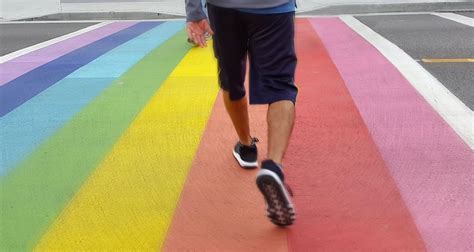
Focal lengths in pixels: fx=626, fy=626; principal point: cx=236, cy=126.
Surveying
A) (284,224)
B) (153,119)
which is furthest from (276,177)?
(153,119)

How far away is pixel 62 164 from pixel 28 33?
838 centimetres

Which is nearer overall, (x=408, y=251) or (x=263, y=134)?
(x=408, y=251)

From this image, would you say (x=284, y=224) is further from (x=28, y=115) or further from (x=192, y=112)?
(x=28, y=115)

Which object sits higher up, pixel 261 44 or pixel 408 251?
pixel 261 44

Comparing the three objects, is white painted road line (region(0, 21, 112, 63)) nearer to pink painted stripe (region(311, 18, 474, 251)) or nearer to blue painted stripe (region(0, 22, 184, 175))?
blue painted stripe (region(0, 22, 184, 175))

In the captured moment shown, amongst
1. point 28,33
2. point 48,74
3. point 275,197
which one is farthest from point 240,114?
point 28,33

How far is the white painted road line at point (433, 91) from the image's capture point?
507cm

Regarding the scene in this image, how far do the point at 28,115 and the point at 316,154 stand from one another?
8.97ft

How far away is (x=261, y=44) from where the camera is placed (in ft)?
10.6

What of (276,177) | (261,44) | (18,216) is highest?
(261,44)

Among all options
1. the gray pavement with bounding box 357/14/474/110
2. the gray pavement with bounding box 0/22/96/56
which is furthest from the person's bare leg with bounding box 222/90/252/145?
the gray pavement with bounding box 0/22/96/56

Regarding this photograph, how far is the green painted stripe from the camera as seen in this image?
3506mm

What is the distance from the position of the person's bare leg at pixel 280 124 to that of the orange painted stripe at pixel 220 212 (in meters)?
0.46

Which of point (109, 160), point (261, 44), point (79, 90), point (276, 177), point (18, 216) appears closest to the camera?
point (276, 177)
